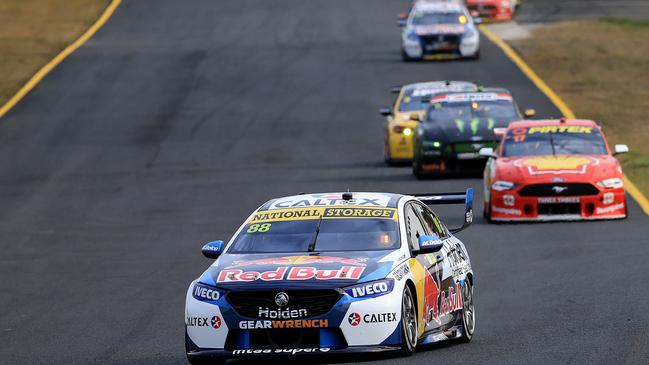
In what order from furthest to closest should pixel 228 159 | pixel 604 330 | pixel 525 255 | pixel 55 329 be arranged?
1. pixel 228 159
2. pixel 525 255
3. pixel 55 329
4. pixel 604 330

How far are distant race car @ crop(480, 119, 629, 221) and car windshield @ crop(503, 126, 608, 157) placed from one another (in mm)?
14

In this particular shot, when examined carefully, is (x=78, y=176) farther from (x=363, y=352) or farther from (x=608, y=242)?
(x=363, y=352)

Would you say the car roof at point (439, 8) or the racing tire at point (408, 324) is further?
the car roof at point (439, 8)

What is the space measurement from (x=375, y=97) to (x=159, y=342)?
2731 cm

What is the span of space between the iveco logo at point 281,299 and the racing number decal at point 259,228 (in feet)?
4.22

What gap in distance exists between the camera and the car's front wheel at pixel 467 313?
42.2ft

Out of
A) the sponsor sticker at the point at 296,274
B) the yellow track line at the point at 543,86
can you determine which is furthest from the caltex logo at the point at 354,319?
the yellow track line at the point at 543,86

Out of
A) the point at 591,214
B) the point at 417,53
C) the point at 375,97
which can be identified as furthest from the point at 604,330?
the point at 417,53

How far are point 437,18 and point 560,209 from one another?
2380 centimetres

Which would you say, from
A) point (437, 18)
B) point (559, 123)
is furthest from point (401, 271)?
point (437, 18)

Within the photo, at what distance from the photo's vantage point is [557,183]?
22516 mm

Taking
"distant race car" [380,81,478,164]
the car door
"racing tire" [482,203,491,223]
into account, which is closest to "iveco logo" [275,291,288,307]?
the car door

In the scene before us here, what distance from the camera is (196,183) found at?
29.3 meters

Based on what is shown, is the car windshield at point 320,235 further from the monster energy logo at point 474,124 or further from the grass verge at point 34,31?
the grass verge at point 34,31
